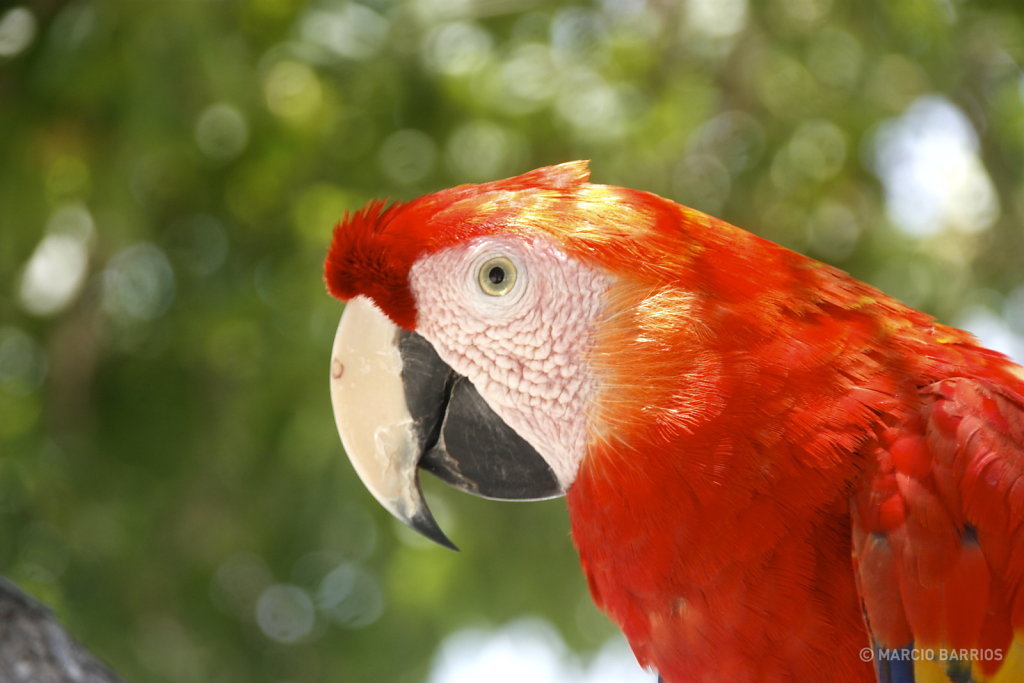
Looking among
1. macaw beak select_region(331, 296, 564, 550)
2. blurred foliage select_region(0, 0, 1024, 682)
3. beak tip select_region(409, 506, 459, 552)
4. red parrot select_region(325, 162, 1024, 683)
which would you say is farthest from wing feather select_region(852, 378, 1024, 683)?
blurred foliage select_region(0, 0, 1024, 682)

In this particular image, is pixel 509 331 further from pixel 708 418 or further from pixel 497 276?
pixel 708 418

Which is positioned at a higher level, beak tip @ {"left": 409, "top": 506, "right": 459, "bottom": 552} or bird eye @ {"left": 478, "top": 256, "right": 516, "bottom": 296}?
bird eye @ {"left": 478, "top": 256, "right": 516, "bottom": 296}

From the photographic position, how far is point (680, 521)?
753mm

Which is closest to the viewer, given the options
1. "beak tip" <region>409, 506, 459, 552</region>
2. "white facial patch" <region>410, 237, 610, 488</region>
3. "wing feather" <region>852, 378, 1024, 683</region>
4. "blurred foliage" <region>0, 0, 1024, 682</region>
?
"wing feather" <region>852, 378, 1024, 683</region>

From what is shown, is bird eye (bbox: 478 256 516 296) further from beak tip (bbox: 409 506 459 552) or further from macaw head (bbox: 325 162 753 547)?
beak tip (bbox: 409 506 459 552)

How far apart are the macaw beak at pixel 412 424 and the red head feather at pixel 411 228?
0.09 ft

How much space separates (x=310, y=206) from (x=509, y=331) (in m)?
1.08

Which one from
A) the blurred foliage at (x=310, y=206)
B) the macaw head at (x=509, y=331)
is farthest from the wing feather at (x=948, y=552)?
the blurred foliage at (x=310, y=206)

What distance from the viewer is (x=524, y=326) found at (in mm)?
833

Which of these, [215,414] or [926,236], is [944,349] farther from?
[215,414]

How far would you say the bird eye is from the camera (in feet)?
2.71

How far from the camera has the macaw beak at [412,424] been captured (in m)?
0.89

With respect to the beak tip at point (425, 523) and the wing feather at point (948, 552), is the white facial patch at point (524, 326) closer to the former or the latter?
the beak tip at point (425, 523)

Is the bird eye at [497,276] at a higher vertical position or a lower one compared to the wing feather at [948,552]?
higher
